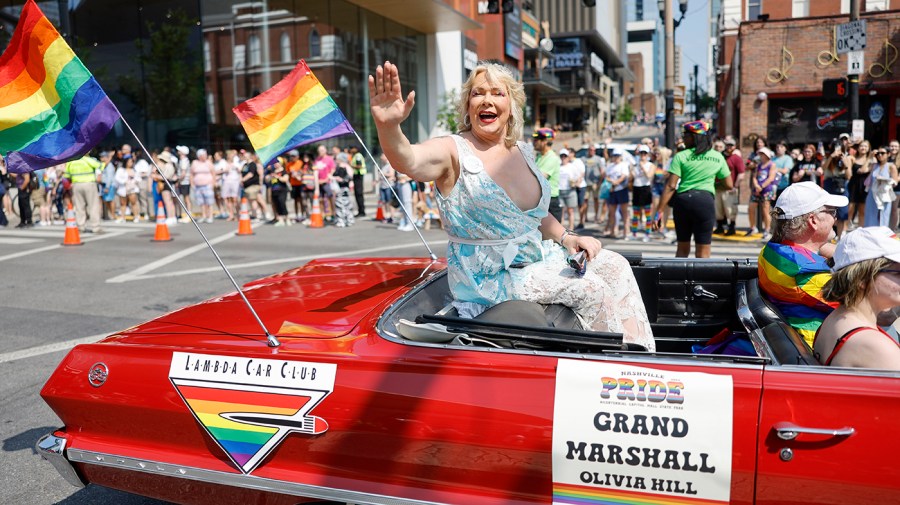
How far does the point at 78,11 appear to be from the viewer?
25031 millimetres

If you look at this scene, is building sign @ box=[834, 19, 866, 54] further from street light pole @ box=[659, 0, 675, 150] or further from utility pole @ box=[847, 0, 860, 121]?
street light pole @ box=[659, 0, 675, 150]

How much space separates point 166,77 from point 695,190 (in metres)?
21.4

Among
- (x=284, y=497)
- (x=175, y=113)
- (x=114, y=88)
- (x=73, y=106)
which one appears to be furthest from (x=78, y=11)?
(x=284, y=497)

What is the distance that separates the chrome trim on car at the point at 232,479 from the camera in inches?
95.8

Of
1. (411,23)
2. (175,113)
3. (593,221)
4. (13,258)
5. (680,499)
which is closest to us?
(680,499)

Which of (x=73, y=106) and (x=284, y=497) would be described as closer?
(x=284, y=497)

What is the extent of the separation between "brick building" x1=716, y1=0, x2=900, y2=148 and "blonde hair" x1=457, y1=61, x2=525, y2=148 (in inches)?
789

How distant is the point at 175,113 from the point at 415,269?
22962 mm

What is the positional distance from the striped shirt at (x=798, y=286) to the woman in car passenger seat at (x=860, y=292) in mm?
539

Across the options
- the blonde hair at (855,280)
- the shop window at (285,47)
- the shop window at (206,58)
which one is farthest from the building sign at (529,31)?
the blonde hair at (855,280)

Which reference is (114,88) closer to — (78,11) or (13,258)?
(78,11)

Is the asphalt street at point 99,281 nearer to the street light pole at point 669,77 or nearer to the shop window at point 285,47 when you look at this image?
the street light pole at point 669,77

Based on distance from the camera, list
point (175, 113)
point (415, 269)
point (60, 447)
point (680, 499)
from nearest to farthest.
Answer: point (680, 499) → point (60, 447) → point (415, 269) → point (175, 113)

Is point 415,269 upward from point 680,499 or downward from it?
upward
